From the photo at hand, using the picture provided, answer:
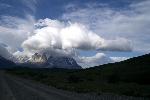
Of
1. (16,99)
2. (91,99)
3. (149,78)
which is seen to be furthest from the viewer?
(149,78)

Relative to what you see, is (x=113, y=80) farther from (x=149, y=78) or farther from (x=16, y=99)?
(x=16, y=99)

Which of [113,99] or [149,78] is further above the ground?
[149,78]

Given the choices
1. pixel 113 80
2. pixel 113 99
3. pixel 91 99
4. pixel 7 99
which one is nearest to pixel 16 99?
pixel 7 99

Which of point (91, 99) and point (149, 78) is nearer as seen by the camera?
point (91, 99)

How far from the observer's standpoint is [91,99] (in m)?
37.0

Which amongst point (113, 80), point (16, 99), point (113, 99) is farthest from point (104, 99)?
point (113, 80)

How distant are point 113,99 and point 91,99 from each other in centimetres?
265

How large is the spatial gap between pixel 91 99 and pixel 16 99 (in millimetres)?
9423

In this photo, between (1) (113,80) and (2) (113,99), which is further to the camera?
(1) (113,80)

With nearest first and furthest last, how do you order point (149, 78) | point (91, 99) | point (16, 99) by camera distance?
point (16, 99)
point (91, 99)
point (149, 78)

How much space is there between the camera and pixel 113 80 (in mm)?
112438

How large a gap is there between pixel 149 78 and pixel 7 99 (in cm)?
8535

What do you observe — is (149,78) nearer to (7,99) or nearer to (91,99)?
(91,99)

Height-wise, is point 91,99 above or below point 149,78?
below
